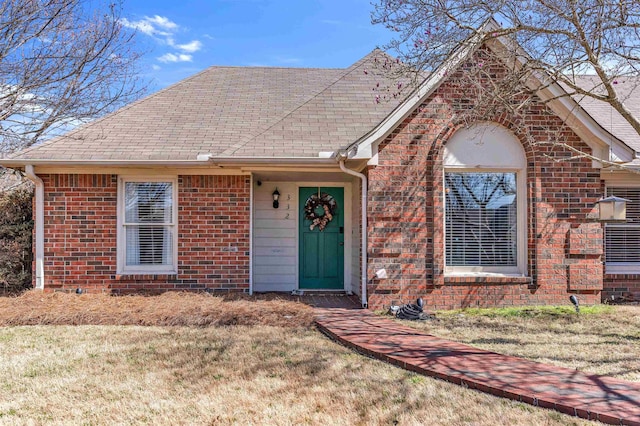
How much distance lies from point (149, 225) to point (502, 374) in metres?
6.81

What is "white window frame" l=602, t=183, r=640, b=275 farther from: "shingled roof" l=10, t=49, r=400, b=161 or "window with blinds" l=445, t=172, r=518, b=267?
"shingled roof" l=10, t=49, r=400, b=161

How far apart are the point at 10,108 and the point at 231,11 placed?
571 centimetres

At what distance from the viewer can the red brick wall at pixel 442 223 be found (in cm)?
739

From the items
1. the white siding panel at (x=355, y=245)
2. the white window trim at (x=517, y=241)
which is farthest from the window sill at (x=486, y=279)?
the white siding panel at (x=355, y=245)

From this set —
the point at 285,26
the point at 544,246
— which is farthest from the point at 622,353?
the point at 285,26

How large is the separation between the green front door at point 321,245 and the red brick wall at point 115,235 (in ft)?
4.73

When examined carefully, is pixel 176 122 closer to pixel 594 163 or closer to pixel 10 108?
pixel 10 108

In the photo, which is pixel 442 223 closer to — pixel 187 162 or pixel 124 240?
pixel 187 162

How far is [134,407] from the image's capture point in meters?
3.76

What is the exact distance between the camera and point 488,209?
7734 millimetres

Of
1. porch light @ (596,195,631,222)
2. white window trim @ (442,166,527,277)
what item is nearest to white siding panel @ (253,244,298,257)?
white window trim @ (442,166,527,277)

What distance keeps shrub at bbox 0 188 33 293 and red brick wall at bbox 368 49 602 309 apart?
686 centimetres

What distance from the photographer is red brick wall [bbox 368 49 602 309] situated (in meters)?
7.39

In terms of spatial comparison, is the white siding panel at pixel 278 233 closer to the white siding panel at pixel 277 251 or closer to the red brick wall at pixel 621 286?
the white siding panel at pixel 277 251
